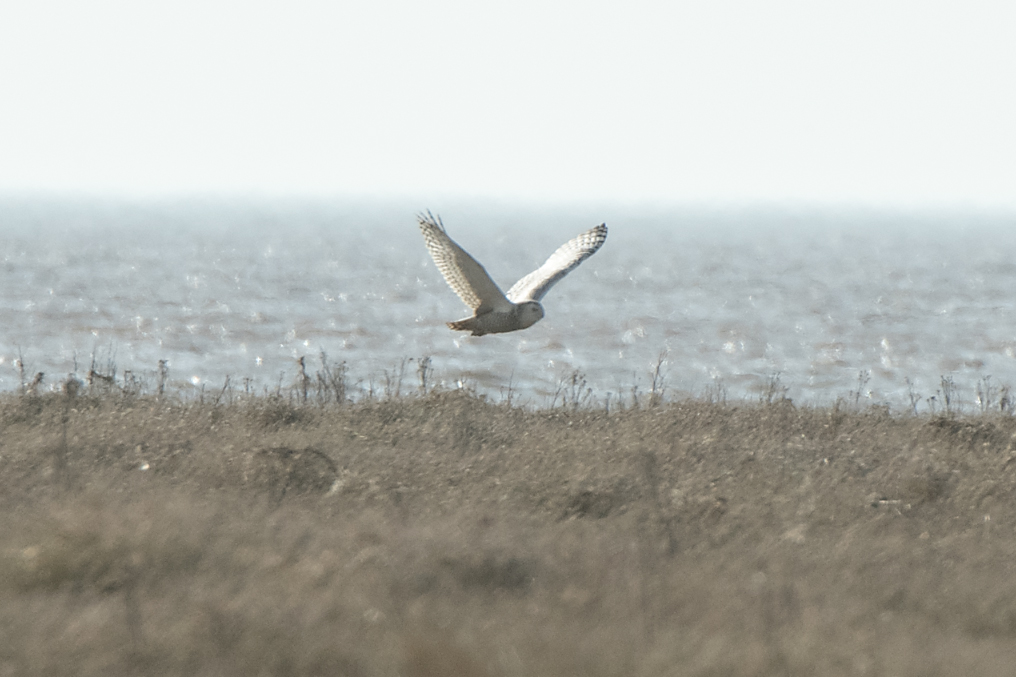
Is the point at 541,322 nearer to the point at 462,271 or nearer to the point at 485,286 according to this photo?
the point at 485,286

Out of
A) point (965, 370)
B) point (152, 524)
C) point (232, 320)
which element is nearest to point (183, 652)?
point (152, 524)

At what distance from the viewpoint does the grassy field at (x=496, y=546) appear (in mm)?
4602

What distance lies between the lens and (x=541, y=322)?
121ft

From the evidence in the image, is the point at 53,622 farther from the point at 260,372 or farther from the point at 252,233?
the point at 252,233

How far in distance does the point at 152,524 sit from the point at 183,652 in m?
1.61

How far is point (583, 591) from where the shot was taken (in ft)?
18.3

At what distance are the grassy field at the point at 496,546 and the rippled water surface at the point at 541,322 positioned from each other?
4277 mm

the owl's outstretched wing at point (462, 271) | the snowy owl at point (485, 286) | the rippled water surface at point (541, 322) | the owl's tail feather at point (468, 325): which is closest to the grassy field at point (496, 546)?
the owl's tail feather at point (468, 325)

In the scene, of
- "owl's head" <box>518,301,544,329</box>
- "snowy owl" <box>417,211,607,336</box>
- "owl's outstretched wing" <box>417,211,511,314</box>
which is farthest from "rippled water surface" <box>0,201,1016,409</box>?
"owl's head" <box>518,301,544,329</box>

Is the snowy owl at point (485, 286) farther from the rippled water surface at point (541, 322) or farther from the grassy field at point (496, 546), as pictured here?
the rippled water surface at point (541, 322)

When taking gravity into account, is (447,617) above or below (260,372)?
above

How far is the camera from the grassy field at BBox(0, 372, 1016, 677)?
4.60m

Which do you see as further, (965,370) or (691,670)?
(965,370)

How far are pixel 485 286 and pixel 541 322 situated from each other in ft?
86.7
